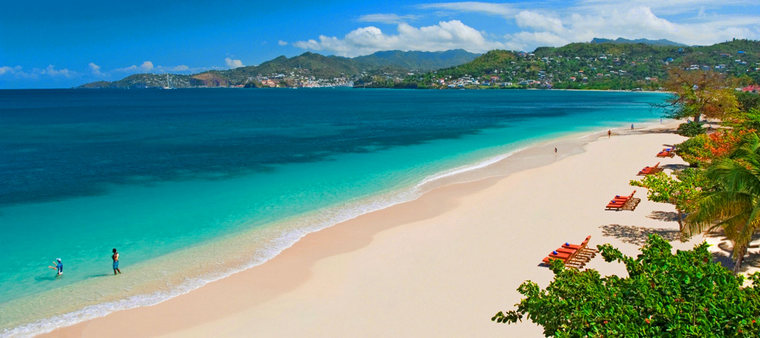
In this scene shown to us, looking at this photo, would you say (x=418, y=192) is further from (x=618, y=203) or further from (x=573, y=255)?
(x=573, y=255)

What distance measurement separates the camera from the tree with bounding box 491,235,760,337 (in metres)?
7.27

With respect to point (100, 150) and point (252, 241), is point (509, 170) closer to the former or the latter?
point (252, 241)

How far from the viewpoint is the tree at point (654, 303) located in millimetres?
7273

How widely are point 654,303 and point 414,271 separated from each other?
11.2 meters

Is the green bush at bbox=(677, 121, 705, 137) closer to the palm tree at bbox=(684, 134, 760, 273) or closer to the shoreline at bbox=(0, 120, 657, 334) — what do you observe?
the shoreline at bbox=(0, 120, 657, 334)

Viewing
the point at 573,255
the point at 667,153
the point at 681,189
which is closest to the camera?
the point at 573,255

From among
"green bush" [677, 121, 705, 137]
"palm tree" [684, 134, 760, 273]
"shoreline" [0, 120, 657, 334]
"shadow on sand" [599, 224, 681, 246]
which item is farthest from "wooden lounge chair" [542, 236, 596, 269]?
"green bush" [677, 121, 705, 137]

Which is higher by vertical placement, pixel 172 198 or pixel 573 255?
pixel 172 198

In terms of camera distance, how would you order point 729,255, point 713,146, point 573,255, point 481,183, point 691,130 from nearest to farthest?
point 729,255 < point 573,255 < point 713,146 < point 481,183 < point 691,130

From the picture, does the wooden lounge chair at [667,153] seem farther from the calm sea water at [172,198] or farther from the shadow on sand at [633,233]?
the shadow on sand at [633,233]

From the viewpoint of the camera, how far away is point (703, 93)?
57656 millimetres

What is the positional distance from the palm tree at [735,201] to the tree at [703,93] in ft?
164

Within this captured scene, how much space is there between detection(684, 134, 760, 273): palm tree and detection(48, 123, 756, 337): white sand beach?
14.2 feet

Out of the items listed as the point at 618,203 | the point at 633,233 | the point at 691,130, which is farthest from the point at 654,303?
the point at 691,130
